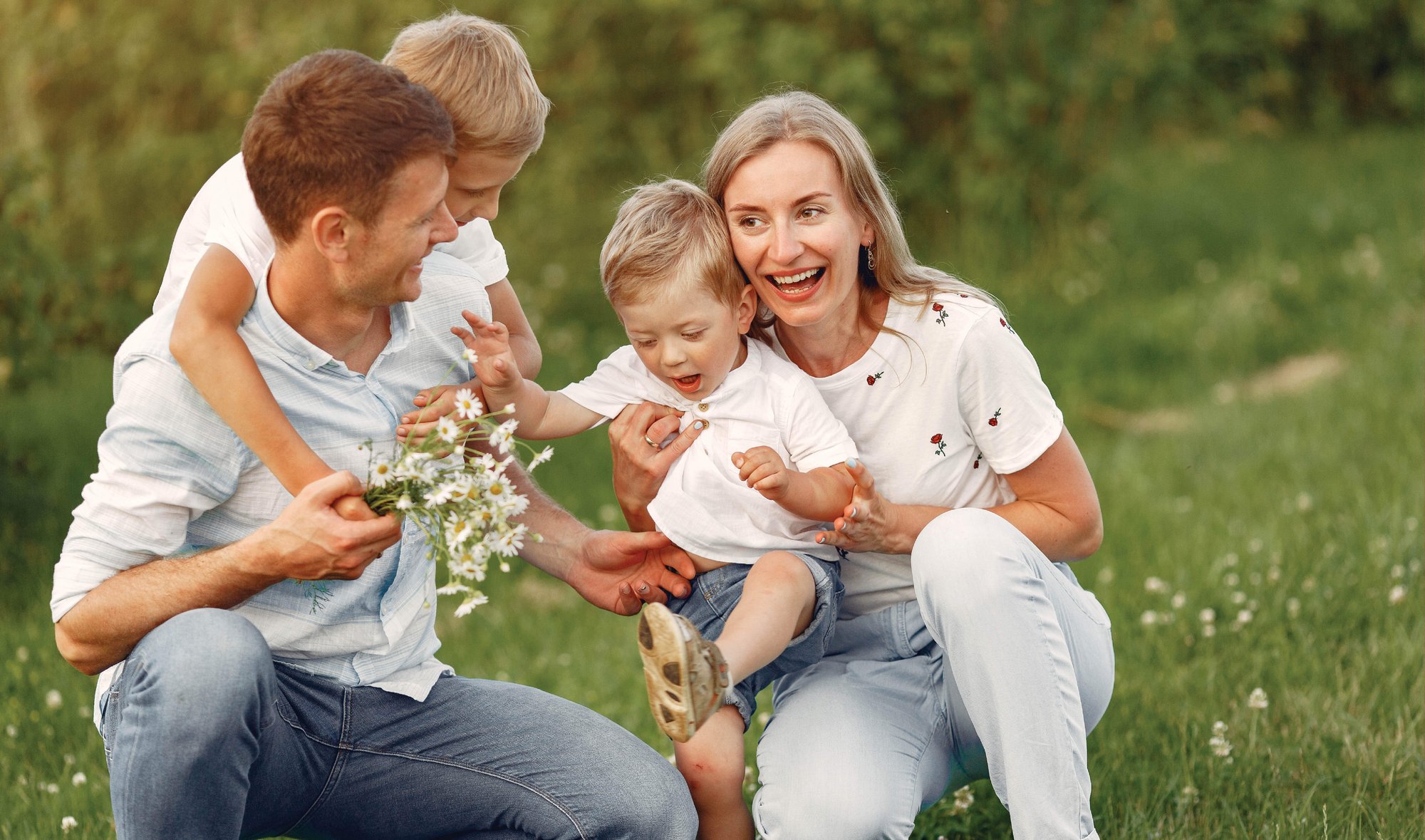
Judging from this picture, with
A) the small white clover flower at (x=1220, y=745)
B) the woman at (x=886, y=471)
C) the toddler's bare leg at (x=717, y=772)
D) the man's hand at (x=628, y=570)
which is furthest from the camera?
the small white clover flower at (x=1220, y=745)

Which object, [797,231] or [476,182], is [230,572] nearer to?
[476,182]

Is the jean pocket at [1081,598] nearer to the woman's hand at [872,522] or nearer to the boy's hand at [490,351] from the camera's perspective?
the woman's hand at [872,522]

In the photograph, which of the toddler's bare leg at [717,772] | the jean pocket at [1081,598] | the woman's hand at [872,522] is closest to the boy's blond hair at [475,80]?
the woman's hand at [872,522]

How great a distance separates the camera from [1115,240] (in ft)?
25.2

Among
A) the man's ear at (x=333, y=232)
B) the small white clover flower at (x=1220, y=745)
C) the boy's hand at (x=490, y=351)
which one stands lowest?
the small white clover flower at (x=1220, y=745)

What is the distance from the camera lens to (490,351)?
A: 2.68m

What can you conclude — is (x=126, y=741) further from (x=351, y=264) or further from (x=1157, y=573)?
(x=1157, y=573)

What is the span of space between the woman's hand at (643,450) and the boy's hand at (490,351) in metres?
0.26

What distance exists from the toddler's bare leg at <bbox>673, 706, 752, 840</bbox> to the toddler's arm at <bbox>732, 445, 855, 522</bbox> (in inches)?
17.0

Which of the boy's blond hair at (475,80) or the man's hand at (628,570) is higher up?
the boy's blond hair at (475,80)

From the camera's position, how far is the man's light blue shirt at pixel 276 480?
91.0 inches

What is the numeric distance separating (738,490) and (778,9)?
500cm

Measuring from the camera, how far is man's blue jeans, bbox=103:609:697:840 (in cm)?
226

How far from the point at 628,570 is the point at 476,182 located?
84cm
